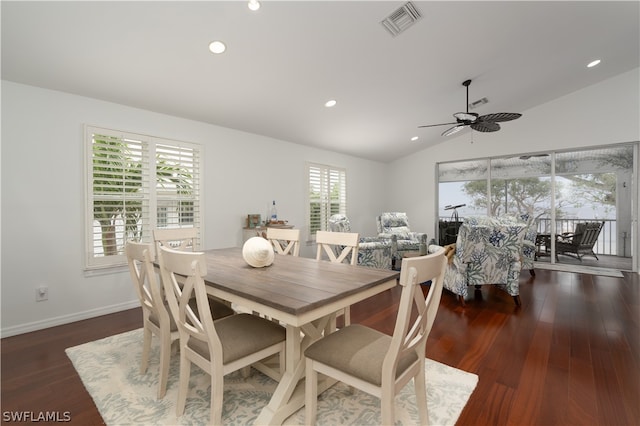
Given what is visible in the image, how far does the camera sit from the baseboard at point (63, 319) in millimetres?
2682

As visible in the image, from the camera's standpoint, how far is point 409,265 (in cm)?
118

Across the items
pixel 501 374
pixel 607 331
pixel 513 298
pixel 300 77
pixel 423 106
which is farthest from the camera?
pixel 423 106

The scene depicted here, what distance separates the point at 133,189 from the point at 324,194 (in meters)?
3.51

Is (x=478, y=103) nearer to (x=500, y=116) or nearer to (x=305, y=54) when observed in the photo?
(x=500, y=116)

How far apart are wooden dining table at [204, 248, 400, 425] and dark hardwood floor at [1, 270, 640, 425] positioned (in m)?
0.94

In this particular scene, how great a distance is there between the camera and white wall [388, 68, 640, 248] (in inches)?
198

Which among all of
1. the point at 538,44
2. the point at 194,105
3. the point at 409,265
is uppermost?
the point at 538,44

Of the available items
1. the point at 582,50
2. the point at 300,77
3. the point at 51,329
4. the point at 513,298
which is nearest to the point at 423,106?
the point at 582,50

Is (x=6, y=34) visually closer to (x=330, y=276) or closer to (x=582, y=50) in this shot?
(x=330, y=276)

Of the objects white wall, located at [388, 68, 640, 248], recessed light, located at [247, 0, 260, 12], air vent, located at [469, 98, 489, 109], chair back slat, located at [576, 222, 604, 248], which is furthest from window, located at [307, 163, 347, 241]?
chair back slat, located at [576, 222, 604, 248]

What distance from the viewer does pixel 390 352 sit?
1.24 m

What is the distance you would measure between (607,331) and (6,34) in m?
5.66

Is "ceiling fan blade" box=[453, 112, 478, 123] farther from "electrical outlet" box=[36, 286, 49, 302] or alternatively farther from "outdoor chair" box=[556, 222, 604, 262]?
"electrical outlet" box=[36, 286, 49, 302]

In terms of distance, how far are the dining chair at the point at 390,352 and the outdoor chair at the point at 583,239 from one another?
5803 mm
